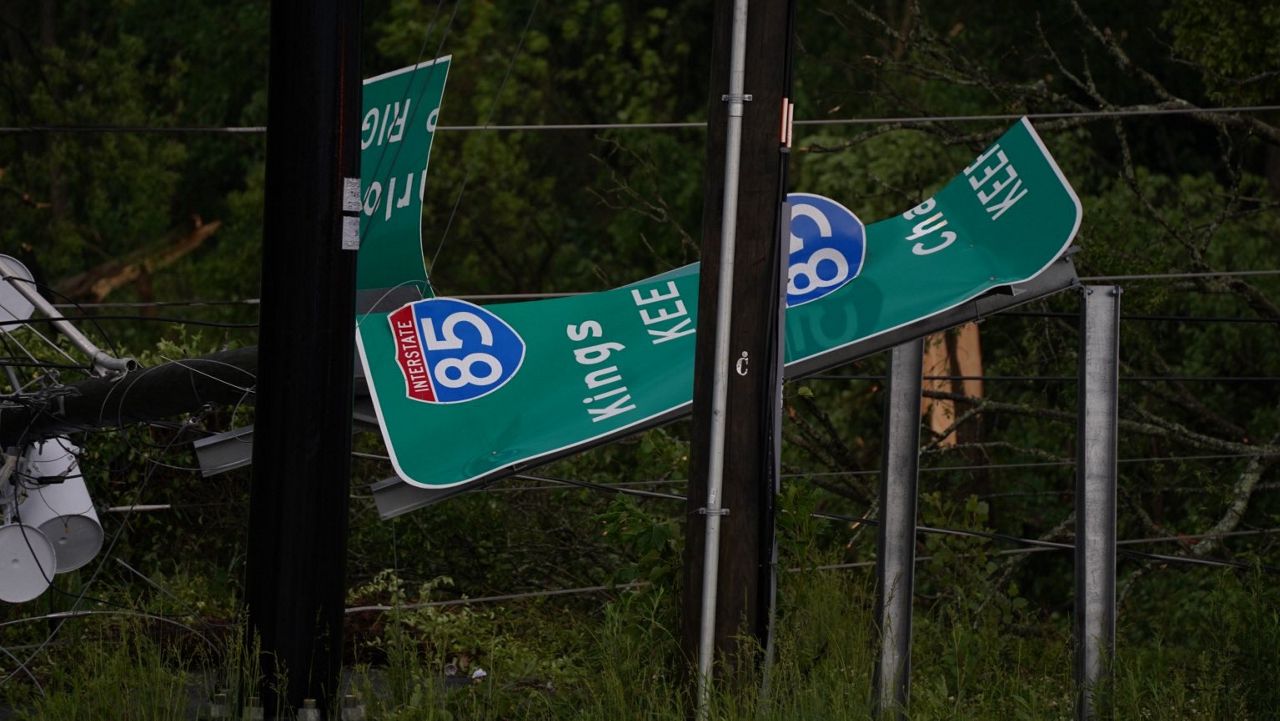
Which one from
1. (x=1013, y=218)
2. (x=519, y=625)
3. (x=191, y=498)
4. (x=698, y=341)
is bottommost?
(x=519, y=625)

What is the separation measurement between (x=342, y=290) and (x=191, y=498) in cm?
646

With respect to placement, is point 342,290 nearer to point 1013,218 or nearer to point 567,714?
point 567,714

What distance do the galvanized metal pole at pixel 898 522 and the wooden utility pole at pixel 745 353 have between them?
968mm

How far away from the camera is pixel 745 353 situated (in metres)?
6.15

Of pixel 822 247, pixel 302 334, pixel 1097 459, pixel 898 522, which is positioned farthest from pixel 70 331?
pixel 1097 459

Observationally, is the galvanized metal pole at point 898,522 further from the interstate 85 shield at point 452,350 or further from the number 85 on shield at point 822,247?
the interstate 85 shield at point 452,350

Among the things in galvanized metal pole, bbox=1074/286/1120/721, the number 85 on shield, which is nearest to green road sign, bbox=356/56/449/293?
the number 85 on shield

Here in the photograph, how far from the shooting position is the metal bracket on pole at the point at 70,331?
7512 millimetres

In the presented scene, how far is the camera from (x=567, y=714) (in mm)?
6480

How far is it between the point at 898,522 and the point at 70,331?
13.2 ft

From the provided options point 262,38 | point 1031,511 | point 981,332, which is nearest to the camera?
point 1031,511

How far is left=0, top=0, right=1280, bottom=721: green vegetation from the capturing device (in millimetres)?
6867

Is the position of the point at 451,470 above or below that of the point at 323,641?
above

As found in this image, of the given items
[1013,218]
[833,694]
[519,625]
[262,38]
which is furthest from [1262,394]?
[262,38]
